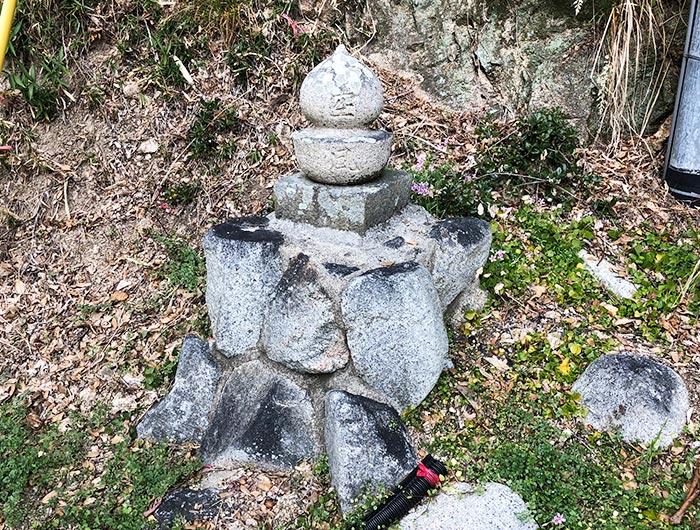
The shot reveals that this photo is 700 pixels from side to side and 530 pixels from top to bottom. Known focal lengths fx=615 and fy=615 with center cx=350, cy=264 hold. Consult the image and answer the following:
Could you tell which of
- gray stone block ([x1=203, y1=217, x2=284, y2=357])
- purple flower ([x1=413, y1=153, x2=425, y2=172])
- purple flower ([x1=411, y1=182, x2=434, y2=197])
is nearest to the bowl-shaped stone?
gray stone block ([x1=203, y1=217, x2=284, y2=357])

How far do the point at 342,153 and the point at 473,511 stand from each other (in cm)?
176

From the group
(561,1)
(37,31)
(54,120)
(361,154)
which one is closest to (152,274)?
(54,120)

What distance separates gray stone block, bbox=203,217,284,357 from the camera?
3.13m

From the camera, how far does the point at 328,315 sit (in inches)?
118

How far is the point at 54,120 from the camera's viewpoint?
5.03 meters

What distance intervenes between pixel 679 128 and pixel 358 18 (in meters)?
2.67

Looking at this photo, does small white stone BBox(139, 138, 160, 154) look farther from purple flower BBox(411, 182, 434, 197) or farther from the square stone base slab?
purple flower BBox(411, 182, 434, 197)

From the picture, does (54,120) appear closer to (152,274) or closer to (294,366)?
(152,274)

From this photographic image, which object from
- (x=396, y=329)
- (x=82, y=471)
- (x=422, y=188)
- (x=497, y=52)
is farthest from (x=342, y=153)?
(x=497, y=52)

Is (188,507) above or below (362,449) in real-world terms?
below

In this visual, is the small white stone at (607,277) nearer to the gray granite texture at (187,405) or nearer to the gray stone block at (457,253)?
the gray stone block at (457,253)

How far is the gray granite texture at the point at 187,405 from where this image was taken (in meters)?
3.34

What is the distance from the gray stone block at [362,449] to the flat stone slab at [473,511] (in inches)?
7.3

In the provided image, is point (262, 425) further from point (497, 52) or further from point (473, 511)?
point (497, 52)
